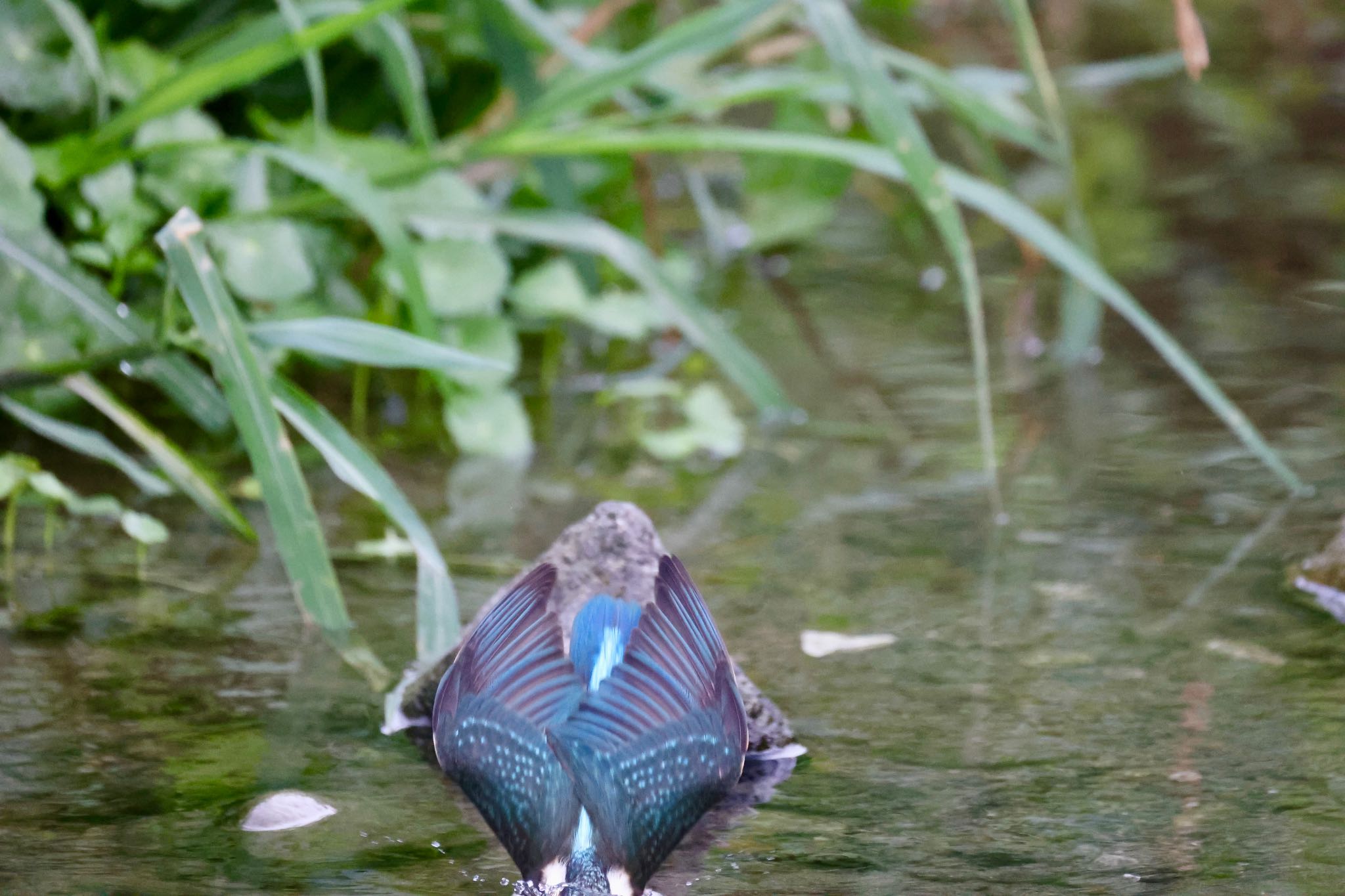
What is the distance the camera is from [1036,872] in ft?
4.16

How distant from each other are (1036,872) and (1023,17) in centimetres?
121

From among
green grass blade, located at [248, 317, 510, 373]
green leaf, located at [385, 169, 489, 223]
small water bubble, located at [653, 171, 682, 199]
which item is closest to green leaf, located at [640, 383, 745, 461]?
green leaf, located at [385, 169, 489, 223]

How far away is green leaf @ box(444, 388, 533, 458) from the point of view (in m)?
2.40

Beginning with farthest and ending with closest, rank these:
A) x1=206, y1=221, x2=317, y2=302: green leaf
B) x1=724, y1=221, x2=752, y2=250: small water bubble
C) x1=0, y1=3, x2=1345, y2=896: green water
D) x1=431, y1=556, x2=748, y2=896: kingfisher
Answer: x1=724, y1=221, x2=752, y2=250: small water bubble
x1=206, y1=221, x2=317, y2=302: green leaf
x1=0, y1=3, x2=1345, y2=896: green water
x1=431, y1=556, x2=748, y2=896: kingfisher

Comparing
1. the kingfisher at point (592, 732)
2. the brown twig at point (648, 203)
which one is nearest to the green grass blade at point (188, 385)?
the kingfisher at point (592, 732)

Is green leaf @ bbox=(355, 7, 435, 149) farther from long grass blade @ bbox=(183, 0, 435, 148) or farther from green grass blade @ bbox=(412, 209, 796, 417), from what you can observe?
green grass blade @ bbox=(412, 209, 796, 417)

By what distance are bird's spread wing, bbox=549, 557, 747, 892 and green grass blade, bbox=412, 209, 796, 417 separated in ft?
3.49

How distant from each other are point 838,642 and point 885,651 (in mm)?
53

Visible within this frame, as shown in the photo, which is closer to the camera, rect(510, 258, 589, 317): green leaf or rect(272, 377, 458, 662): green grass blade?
rect(272, 377, 458, 662): green grass blade

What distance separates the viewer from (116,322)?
6.64 feet

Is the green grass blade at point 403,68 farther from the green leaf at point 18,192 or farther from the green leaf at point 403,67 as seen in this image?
the green leaf at point 18,192

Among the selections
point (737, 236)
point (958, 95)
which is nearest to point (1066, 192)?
point (958, 95)

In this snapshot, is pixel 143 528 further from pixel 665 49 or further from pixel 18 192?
pixel 665 49

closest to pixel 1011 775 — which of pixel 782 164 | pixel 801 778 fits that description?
pixel 801 778
